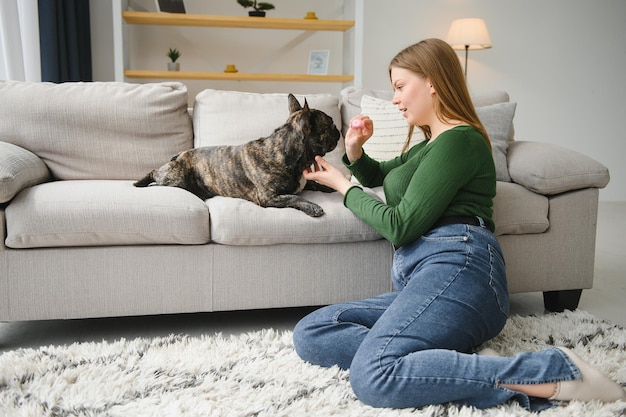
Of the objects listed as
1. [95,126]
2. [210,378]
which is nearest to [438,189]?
[210,378]

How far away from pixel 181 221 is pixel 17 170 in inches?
23.2

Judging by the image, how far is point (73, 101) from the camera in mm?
2551

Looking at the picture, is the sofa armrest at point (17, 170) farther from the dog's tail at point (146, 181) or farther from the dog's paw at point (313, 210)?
the dog's paw at point (313, 210)

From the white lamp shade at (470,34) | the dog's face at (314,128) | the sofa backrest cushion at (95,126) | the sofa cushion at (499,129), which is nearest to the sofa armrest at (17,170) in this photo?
the sofa backrest cushion at (95,126)

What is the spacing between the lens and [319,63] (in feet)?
16.4

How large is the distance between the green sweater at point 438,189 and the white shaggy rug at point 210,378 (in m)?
0.45

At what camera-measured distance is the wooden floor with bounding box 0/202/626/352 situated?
2.14 metres

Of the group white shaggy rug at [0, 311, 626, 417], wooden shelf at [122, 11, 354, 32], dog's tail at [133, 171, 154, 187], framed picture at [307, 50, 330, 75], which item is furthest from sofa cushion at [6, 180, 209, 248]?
framed picture at [307, 50, 330, 75]

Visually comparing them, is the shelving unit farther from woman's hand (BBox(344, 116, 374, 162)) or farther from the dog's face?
woman's hand (BBox(344, 116, 374, 162))

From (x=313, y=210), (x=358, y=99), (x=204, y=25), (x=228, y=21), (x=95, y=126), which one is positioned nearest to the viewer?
(x=313, y=210)

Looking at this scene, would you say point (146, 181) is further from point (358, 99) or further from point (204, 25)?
point (204, 25)

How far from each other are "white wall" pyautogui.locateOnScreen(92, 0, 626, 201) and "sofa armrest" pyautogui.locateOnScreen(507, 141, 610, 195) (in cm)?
298

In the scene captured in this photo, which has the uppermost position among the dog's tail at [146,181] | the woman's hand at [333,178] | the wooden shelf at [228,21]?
the wooden shelf at [228,21]

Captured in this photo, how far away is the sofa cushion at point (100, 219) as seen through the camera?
197 centimetres
